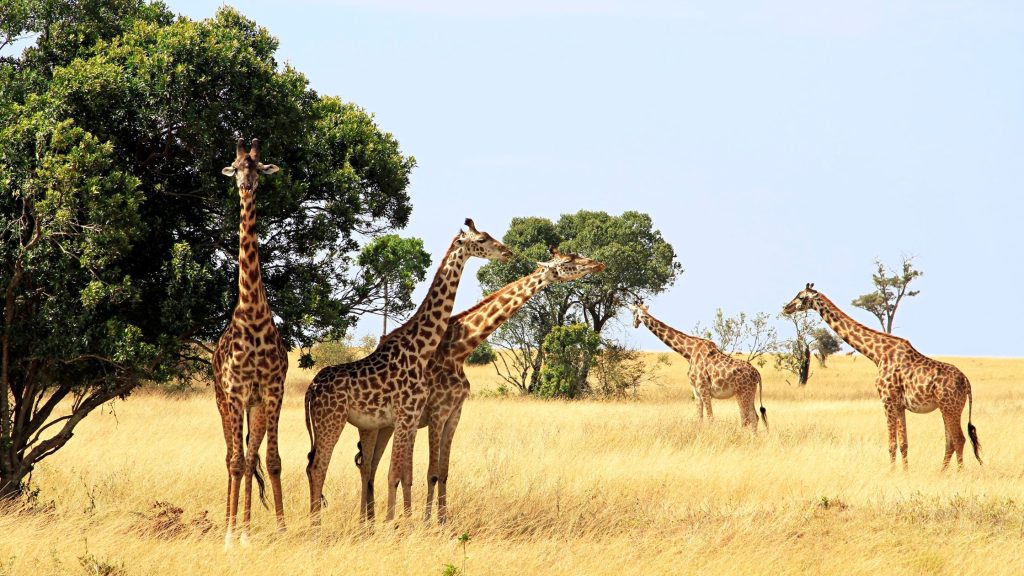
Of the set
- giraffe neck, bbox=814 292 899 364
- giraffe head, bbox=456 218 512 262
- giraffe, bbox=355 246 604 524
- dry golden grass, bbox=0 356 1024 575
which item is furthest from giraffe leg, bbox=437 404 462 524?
giraffe neck, bbox=814 292 899 364

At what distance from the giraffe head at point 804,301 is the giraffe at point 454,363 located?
8.08m

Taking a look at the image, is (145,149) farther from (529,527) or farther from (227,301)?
(529,527)

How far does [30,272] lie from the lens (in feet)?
40.9

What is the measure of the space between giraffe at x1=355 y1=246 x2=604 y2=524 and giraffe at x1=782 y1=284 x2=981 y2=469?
7182 mm

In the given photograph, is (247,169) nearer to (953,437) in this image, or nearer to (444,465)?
(444,465)

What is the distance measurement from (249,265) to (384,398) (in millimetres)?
2101

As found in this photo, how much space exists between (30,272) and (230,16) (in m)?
4.41

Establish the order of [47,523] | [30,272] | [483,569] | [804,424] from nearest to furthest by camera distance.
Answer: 1. [483,569]
2. [47,523]
3. [30,272]
4. [804,424]

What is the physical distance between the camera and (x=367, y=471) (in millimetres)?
11664

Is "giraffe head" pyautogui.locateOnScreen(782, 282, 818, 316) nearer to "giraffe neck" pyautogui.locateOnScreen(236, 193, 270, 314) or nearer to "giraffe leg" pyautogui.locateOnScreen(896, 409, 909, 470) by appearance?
"giraffe leg" pyautogui.locateOnScreen(896, 409, 909, 470)

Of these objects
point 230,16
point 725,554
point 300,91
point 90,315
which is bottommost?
point 725,554

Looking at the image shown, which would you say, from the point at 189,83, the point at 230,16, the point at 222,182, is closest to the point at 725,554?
the point at 222,182

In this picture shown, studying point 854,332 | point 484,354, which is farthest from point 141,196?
point 484,354

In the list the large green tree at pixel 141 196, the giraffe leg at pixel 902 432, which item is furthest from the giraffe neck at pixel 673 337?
the large green tree at pixel 141 196
